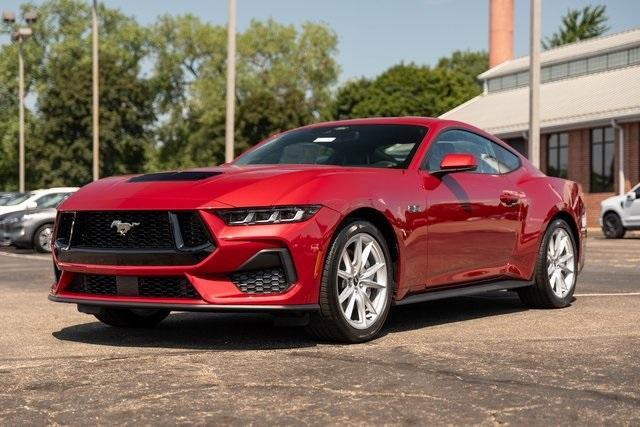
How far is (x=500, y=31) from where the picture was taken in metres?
63.3

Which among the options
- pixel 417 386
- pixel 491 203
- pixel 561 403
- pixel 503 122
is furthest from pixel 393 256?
pixel 503 122

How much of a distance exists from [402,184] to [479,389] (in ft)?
7.58

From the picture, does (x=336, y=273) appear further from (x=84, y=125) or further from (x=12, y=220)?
(x=84, y=125)

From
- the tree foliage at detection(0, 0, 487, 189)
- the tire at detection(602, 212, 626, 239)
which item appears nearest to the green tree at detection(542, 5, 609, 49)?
the tree foliage at detection(0, 0, 487, 189)

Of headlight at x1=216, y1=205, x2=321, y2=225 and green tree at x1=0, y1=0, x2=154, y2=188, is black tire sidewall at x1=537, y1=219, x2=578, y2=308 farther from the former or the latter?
green tree at x1=0, y1=0, x2=154, y2=188

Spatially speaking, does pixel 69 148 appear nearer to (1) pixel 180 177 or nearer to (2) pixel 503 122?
(2) pixel 503 122

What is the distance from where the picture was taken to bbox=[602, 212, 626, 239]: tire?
2772 centimetres

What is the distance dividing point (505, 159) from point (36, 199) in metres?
18.4

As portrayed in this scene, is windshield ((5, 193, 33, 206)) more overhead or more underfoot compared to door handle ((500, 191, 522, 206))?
more underfoot

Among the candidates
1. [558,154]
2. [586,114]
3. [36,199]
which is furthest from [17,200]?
[558,154]

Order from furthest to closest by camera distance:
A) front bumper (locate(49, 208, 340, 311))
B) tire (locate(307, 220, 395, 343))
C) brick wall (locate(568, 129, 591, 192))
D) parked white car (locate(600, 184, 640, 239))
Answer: brick wall (locate(568, 129, 591, 192)) → parked white car (locate(600, 184, 640, 239)) → tire (locate(307, 220, 395, 343)) → front bumper (locate(49, 208, 340, 311))

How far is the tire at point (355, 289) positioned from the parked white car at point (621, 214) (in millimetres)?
21228

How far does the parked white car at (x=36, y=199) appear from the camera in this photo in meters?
24.3

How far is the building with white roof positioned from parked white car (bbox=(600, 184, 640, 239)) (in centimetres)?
1115
